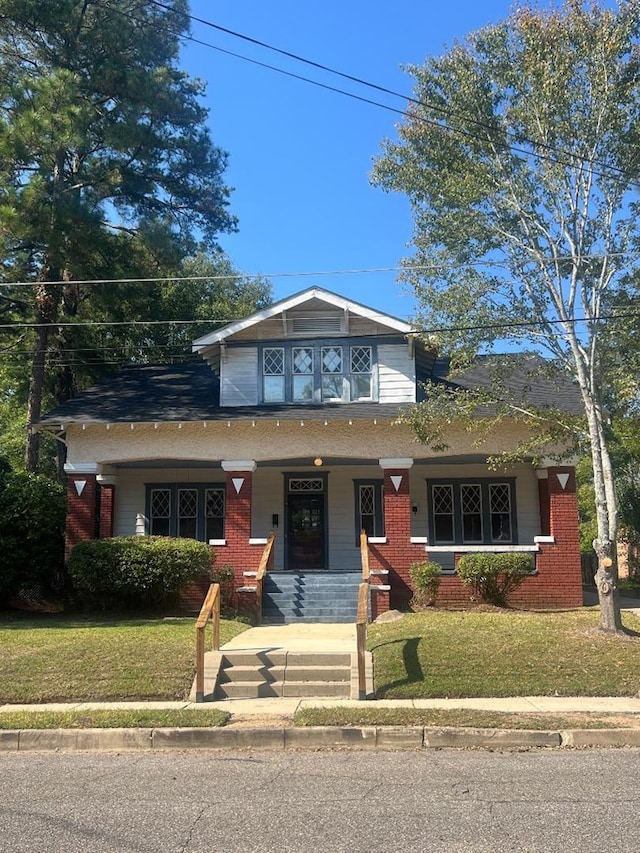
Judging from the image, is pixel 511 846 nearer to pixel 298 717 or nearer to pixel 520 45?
pixel 298 717

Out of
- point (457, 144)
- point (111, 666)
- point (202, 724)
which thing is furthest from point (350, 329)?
point (202, 724)

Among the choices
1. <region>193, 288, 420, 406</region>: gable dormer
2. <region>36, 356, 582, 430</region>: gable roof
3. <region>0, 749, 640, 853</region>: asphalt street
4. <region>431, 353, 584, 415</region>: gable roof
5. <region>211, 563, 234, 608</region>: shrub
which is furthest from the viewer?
<region>193, 288, 420, 406</region>: gable dormer

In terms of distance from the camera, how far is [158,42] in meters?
22.1

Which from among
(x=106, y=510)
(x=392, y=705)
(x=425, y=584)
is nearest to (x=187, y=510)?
(x=106, y=510)

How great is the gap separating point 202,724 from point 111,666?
7.95ft

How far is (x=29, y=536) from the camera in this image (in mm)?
16016

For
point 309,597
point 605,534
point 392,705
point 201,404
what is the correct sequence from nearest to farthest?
point 392,705 < point 605,534 < point 309,597 < point 201,404

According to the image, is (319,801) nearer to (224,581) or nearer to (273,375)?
(224,581)

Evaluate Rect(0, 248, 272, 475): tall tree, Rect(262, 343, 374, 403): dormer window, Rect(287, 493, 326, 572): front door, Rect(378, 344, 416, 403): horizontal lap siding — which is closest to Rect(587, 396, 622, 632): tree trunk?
Rect(378, 344, 416, 403): horizontal lap siding

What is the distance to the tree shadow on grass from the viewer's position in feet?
30.1

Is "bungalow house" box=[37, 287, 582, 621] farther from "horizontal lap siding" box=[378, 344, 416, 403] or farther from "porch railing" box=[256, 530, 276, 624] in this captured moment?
"porch railing" box=[256, 530, 276, 624]

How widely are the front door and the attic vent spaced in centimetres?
409

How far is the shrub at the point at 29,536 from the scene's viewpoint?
51.1 feet

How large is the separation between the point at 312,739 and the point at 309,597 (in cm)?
760
